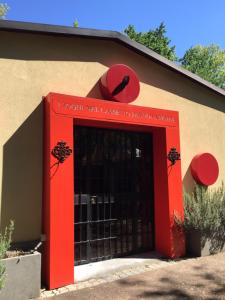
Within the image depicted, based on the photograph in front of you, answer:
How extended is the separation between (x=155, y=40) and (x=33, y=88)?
→ 77.5 feet

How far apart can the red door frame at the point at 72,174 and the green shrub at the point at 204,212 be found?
31cm

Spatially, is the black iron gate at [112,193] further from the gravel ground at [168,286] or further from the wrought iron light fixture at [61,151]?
the gravel ground at [168,286]

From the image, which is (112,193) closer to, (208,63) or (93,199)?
(93,199)

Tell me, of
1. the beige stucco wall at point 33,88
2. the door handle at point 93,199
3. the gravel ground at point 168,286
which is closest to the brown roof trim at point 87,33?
the beige stucco wall at point 33,88

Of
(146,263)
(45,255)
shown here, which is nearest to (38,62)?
(45,255)

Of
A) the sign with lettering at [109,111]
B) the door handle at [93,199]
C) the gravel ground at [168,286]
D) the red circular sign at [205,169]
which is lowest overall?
the gravel ground at [168,286]

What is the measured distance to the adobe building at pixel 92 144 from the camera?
6062 millimetres

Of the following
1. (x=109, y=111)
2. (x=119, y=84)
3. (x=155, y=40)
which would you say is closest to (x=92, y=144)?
(x=109, y=111)

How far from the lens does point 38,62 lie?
6594 mm

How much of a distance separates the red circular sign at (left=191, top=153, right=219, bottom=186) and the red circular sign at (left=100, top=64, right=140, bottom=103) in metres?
2.45

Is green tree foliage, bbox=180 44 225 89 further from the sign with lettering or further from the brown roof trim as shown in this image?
the sign with lettering

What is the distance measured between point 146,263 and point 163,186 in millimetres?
1677

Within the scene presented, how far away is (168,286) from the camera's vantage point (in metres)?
5.82

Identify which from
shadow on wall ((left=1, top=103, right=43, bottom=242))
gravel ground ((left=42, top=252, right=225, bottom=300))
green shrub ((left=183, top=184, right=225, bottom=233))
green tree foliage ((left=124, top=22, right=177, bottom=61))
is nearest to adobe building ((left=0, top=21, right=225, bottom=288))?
shadow on wall ((left=1, top=103, right=43, bottom=242))
